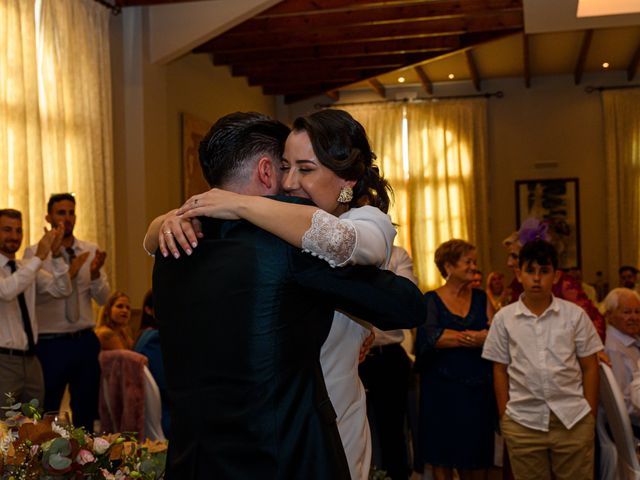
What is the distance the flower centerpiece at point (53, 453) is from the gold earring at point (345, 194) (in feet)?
2.68

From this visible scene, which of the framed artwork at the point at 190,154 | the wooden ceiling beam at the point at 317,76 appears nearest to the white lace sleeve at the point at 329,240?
the framed artwork at the point at 190,154

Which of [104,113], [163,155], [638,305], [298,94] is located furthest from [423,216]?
[638,305]

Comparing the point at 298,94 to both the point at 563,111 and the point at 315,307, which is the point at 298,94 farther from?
the point at 315,307

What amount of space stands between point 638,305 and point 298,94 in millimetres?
9121

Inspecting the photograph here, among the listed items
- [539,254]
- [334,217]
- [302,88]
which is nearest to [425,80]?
[302,88]

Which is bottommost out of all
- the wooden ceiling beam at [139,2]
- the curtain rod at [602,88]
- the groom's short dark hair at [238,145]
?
the groom's short dark hair at [238,145]

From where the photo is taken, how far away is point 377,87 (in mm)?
13203

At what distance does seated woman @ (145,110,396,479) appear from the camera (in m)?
1.53

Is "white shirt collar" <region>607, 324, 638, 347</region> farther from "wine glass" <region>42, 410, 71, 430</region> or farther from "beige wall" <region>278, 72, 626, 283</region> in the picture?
"beige wall" <region>278, 72, 626, 283</region>

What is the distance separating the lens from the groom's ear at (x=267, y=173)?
1.73 meters

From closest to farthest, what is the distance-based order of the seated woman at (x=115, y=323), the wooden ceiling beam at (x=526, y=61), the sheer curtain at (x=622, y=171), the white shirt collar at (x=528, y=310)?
the white shirt collar at (x=528, y=310) → the seated woman at (x=115, y=323) → the wooden ceiling beam at (x=526, y=61) → the sheer curtain at (x=622, y=171)

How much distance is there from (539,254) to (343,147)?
285 cm

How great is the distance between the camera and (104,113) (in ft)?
24.7

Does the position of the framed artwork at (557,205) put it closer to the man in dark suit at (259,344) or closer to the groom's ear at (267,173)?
the groom's ear at (267,173)
